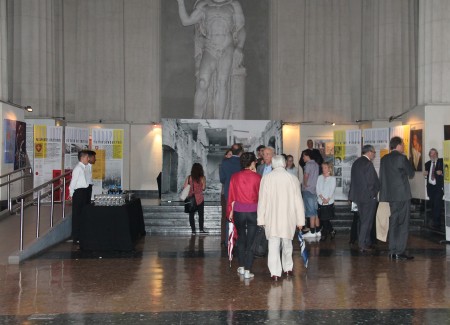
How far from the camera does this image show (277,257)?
8.34m

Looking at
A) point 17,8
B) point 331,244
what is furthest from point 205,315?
point 17,8

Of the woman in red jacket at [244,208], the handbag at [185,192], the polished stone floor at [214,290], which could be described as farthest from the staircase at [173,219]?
the woman in red jacket at [244,208]

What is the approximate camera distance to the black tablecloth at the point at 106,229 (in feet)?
36.2

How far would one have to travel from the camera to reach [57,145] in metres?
16.5

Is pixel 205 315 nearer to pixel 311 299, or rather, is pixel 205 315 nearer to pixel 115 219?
pixel 311 299

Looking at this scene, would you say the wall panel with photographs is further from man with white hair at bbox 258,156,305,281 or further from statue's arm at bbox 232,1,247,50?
man with white hair at bbox 258,156,305,281

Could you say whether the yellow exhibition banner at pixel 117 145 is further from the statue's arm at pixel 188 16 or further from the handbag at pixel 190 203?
the statue's arm at pixel 188 16

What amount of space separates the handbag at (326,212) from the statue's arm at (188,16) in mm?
10465

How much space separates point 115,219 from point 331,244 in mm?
3506

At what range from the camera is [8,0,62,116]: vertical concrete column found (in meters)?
18.2

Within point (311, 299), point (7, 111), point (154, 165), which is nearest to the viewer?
point (311, 299)

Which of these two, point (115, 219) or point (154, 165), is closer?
point (115, 219)

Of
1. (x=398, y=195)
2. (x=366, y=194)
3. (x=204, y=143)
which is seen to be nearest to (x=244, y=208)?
(x=398, y=195)

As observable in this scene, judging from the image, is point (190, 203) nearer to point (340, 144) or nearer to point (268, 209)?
point (268, 209)
